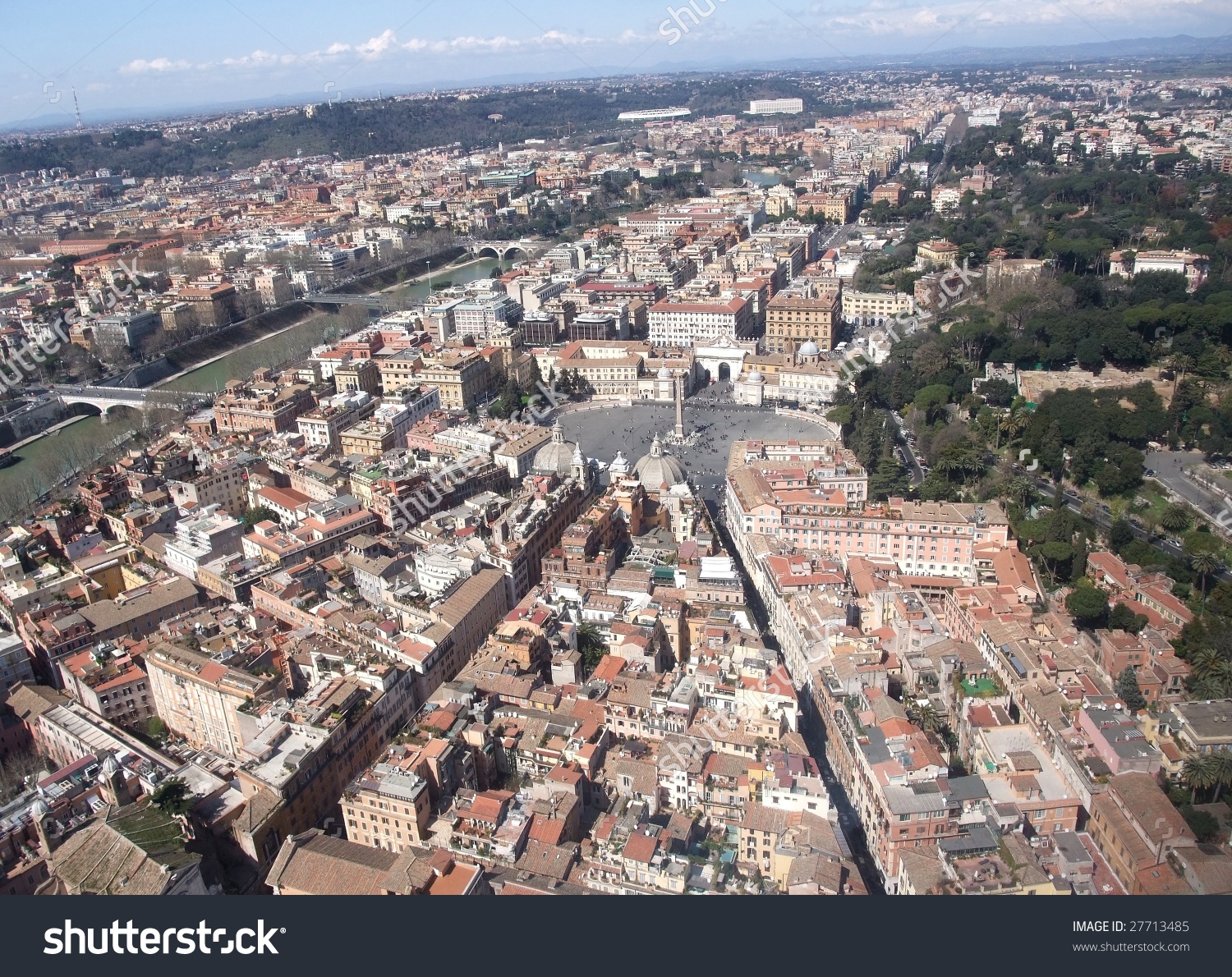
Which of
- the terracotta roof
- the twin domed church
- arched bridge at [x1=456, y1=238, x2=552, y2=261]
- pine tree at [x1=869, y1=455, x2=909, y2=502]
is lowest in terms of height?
arched bridge at [x1=456, y1=238, x2=552, y2=261]

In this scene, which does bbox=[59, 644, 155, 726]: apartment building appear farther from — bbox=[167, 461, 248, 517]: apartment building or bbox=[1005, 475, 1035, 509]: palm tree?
bbox=[1005, 475, 1035, 509]: palm tree

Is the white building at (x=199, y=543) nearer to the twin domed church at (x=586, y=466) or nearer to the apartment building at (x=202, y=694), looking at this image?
the apartment building at (x=202, y=694)

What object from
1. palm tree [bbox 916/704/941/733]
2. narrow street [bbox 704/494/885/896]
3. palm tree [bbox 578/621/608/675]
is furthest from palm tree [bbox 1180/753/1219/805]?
palm tree [bbox 578/621/608/675]

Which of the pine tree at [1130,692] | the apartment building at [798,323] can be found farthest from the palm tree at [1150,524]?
the apartment building at [798,323]

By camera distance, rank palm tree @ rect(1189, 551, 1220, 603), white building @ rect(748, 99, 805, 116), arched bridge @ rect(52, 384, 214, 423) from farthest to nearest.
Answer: white building @ rect(748, 99, 805, 116) < arched bridge @ rect(52, 384, 214, 423) < palm tree @ rect(1189, 551, 1220, 603)

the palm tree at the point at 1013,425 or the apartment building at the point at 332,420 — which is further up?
the apartment building at the point at 332,420

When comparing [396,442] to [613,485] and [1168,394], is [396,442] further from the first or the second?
[1168,394]

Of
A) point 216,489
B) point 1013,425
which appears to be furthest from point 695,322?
point 216,489
